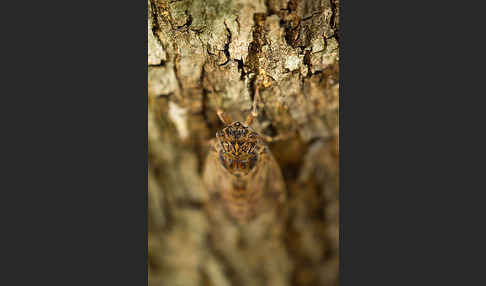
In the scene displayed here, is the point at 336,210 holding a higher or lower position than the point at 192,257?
higher

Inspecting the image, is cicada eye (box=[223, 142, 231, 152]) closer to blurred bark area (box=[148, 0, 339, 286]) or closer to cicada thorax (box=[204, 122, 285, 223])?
cicada thorax (box=[204, 122, 285, 223])

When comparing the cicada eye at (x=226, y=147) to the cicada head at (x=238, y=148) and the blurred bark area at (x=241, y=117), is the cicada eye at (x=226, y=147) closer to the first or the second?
the cicada head at (x=238, y=148)

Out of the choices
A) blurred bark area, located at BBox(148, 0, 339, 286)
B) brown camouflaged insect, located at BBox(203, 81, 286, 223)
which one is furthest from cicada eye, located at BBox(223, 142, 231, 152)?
blurred bark area, located at BBox(148, 0, 339, 286)

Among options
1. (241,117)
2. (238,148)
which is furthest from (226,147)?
(241,117)

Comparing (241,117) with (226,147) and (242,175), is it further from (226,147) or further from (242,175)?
(242,175)

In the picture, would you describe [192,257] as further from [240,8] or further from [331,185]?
[240,8]

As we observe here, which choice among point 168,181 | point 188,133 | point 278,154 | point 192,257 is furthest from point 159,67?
point 192,257

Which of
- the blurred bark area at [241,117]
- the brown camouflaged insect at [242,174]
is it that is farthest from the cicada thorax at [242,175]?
the blurred bark area at [241,117]
